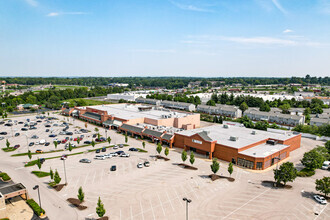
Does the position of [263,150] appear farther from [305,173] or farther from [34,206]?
[34,206]

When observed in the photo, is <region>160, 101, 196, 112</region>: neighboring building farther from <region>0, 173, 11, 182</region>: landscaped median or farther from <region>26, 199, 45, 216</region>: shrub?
<region>26, 199, 45, 216</region>: shrub

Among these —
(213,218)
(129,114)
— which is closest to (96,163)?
(213,218)

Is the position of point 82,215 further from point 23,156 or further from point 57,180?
point 23,156

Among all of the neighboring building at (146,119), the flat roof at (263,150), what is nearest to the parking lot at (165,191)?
the flat roof at (263,150)

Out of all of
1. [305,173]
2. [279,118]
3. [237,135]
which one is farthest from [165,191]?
[279,118]

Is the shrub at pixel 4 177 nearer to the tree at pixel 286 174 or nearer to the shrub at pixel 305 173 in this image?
the tree at pixel 286 174

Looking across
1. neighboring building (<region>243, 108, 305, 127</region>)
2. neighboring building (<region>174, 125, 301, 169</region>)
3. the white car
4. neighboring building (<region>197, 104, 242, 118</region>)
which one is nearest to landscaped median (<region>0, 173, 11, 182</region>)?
neighboring building (<region>174, 125, 301, 169</region>)

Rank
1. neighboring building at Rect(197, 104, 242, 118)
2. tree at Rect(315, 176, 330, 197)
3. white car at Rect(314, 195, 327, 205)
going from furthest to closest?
neighboring building at Rect(197, 104, 242, 118) → tree at Rect(315, 176, 330, 197) → white car at Rect(314, 195, 327, 205)

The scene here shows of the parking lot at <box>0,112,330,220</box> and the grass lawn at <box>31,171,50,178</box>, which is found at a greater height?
the parking lot at <box>0,112,330,220</box>

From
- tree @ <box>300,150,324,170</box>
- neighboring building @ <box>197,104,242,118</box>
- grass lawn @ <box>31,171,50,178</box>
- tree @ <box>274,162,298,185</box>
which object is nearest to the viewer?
tree @ <box>274,162,298,185</box>
